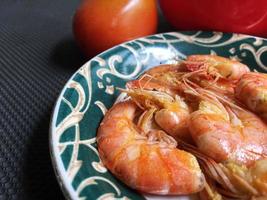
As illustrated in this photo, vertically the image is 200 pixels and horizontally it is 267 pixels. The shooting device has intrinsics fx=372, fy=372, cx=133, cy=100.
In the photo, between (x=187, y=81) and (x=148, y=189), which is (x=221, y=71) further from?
(x=148, y=189)

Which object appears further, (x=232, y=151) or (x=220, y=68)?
(x=220, y=68)

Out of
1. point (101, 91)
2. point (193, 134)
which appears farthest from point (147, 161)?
point (101, 91)

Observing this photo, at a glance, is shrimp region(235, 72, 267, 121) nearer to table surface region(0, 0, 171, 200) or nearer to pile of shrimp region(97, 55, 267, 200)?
pile of shrimp region(97, 55, 267, 200)

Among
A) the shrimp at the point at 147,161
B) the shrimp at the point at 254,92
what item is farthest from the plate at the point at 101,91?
the shrimp at the point at 254,92

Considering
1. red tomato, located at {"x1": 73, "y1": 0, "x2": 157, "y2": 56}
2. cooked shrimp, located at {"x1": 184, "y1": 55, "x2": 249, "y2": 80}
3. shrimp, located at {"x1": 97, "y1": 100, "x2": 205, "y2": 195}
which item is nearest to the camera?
shrimp, located at {"x1": 97, "y1": 100, "x2": 205, "y2": 195}

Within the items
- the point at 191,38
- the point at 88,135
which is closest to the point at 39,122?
the point at 88,135

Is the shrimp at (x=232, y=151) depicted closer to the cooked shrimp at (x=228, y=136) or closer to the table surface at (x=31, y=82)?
the cooked shrimp at (x=228, y=136)

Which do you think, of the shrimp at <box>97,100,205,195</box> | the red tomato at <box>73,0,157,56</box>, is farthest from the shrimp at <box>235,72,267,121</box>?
the red tomato at <box>73,0,157,56</box>

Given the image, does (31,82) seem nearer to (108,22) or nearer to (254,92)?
(108,22)
